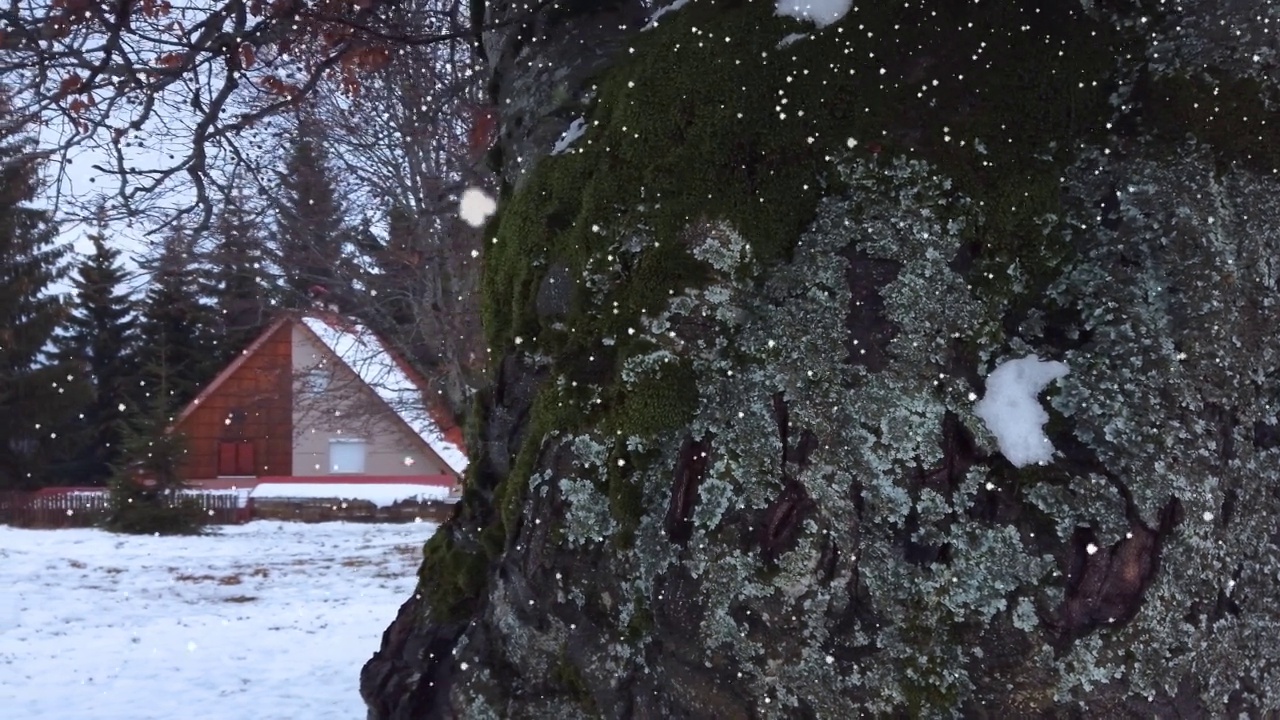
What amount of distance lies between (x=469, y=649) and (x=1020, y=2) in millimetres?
1700

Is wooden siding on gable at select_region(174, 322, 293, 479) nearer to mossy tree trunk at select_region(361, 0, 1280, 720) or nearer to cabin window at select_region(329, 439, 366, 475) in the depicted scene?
cabin window at select_region(329, 439, 366, 475)

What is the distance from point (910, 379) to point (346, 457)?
24.9 m

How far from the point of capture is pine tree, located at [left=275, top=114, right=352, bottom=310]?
412 inches

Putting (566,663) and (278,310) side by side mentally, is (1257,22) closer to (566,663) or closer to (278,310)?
(566,663)

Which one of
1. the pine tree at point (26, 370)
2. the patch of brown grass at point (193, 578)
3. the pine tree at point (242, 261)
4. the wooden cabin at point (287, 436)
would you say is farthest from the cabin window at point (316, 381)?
the pine tree at point (26, 370)

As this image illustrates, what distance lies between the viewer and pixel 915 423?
166cm

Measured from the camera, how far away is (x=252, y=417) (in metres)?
26.5

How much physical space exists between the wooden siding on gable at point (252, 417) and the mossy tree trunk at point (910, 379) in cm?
2386

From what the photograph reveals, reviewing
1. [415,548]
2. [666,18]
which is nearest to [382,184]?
[415,548]

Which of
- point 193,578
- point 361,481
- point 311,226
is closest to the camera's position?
point 193,578

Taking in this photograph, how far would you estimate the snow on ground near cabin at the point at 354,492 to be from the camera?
1903 cm

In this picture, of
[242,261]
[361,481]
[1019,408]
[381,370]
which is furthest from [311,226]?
[361,481]

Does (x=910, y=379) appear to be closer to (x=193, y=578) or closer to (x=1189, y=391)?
(x=1189, y=391)

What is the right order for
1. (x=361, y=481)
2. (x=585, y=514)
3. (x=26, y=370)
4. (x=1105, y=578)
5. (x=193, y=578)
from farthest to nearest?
1. (x=26, y=370)
2. (x=361, y=481)
3. (x=193, y=578)
4. (x=585, y=514)
5. (x=1105, y=578)
